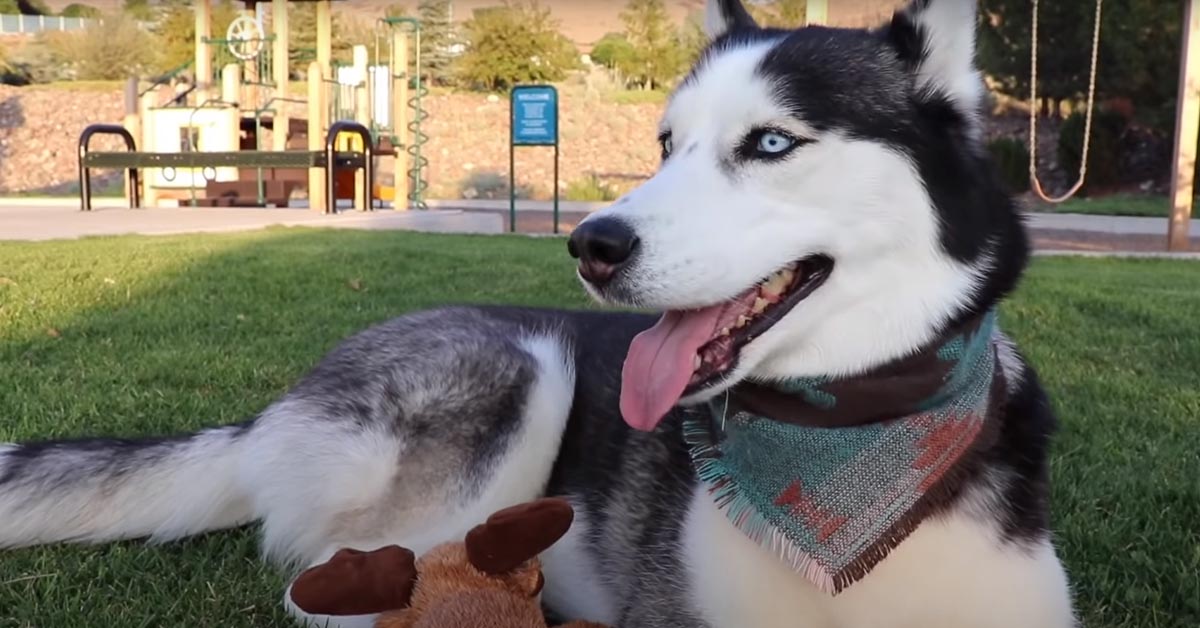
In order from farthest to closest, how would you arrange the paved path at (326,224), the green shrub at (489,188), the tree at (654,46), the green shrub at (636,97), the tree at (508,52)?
the tree at (654,46) → the tree at (508,52) → the green shrub at (636,97) → the green shrub at (489,188) → the paved path at (326,224)

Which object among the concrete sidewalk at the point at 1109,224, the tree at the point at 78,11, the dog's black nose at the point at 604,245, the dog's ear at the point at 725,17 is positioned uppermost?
the tree at the point at 78,11

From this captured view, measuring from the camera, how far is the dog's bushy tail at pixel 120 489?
2.47 metres

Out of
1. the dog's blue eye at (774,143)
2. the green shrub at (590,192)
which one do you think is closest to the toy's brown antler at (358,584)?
the dog's blue eye at (774,143)

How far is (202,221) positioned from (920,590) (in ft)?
36.5

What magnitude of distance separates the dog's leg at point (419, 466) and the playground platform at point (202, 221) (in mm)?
8146

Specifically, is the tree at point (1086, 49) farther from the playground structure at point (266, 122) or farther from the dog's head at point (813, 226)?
the dog's head at point (813, 226)

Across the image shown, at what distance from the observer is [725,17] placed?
252 centimetres

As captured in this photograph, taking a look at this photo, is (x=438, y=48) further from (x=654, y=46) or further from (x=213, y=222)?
(x=213, y=222)

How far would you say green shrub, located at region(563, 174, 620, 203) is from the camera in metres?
22.7

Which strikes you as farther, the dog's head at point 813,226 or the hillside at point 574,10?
the hillside at point 574,10

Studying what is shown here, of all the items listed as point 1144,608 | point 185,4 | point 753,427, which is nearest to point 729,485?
point 753,427

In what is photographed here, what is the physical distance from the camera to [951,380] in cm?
191

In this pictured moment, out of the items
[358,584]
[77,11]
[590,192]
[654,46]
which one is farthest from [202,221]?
[77,11]

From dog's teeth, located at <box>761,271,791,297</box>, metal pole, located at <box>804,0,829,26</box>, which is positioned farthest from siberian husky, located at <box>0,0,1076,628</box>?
metal pole, located at <box>804,0,829,26</box>
